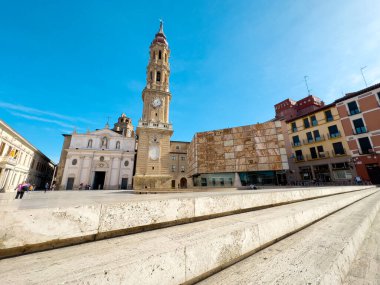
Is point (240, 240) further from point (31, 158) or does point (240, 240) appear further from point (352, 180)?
point (31, 158)

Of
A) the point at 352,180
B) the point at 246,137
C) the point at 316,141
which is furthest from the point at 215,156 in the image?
the point at 352,180

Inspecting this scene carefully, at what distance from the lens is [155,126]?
26500 millimetres

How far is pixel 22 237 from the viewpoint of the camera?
1110mm

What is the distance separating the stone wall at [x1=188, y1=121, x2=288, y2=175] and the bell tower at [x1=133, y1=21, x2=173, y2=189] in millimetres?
5384

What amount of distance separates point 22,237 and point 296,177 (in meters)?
29.1

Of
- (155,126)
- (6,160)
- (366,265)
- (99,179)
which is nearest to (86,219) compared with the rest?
(366,265)

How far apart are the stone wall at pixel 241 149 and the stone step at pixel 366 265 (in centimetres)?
2042

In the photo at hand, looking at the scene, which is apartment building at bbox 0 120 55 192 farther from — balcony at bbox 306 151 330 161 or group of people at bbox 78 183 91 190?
balcony at bbox 306 151 330 161

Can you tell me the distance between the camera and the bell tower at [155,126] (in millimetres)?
23945

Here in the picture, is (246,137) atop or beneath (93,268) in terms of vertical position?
atop

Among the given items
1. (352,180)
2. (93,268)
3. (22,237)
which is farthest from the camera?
(352,180)

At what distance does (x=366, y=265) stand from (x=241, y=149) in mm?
22141

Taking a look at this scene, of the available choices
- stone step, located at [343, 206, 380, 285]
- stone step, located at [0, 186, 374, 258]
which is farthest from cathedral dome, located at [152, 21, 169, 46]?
stone step, located at [343, 206, 380, 285]


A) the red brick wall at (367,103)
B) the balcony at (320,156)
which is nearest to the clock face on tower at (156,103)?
the balcony at (320,156)
